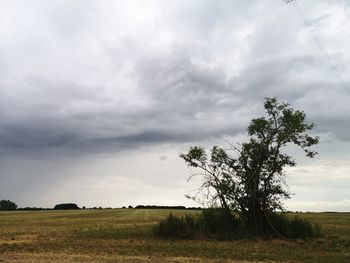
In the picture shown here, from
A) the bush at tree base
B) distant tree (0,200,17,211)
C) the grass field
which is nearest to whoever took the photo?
the grass field

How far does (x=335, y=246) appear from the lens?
26500mm

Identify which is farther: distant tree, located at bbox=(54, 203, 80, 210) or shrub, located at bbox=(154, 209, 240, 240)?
distant tree, located at bbox=(54, 203, 80, 210)

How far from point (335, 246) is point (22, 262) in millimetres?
16895

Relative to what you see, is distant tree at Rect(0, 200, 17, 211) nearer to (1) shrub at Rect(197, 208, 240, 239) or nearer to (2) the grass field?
(2) the grass field

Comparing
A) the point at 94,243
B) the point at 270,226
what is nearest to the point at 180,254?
the point at 94,243

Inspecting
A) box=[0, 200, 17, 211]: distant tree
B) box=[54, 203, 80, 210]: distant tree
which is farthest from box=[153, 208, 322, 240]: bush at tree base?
box=[0, 200, 17, 211]: distant tree

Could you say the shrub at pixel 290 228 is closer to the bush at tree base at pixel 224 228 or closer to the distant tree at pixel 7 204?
the bush at tree base at pixel 224 228

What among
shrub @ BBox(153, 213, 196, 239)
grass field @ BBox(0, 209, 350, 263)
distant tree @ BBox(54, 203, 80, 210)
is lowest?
grass field @ BBox(0, 209, 350, 263)

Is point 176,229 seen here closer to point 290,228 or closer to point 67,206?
point 290,228

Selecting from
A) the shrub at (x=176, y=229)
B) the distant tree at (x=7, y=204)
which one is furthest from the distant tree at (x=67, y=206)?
the shrub at (x=176, y=229)

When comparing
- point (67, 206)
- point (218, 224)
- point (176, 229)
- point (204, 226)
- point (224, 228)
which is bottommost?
point (176, 229)

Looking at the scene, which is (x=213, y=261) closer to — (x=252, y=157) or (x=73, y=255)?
(x=73, y=255)

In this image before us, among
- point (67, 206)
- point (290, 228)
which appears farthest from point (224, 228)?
point (67, 206)

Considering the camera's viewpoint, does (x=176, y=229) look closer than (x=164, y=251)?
No
